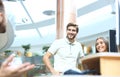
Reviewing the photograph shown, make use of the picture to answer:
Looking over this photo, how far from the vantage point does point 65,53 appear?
294 centimetres

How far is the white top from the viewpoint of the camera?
9.47 feet

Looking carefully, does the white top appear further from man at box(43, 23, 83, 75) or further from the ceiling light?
the ceiling light

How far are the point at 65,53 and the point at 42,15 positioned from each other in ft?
15.8

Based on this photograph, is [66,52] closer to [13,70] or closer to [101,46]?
[101,46]

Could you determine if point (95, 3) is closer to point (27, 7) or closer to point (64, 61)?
point (27, 7)

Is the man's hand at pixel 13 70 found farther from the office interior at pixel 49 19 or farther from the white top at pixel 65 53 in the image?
the office interior at pixel 49 19

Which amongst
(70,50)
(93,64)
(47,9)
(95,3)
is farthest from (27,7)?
(93,64)

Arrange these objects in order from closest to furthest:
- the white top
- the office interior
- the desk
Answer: the desk → the white top → the office interior

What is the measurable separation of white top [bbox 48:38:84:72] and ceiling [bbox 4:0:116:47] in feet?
10.6

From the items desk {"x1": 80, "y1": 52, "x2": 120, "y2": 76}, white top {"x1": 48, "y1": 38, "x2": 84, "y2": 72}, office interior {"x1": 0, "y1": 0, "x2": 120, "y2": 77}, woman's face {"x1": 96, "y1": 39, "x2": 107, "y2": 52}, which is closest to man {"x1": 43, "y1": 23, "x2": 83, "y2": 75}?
white top {"x1": 48, "y1": 38, "x2": 84, "y2": 72}

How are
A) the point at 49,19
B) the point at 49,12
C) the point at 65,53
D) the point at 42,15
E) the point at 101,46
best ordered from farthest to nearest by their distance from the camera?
the point at 49,19, the point at 42,15, the point at 49,12, the point at 65,53, the point at 101,46

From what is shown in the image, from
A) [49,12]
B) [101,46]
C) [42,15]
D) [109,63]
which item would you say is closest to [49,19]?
[42,15]

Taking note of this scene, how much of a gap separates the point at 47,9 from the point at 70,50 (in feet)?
14.3

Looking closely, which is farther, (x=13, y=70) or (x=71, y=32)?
(x=71, y=32)
